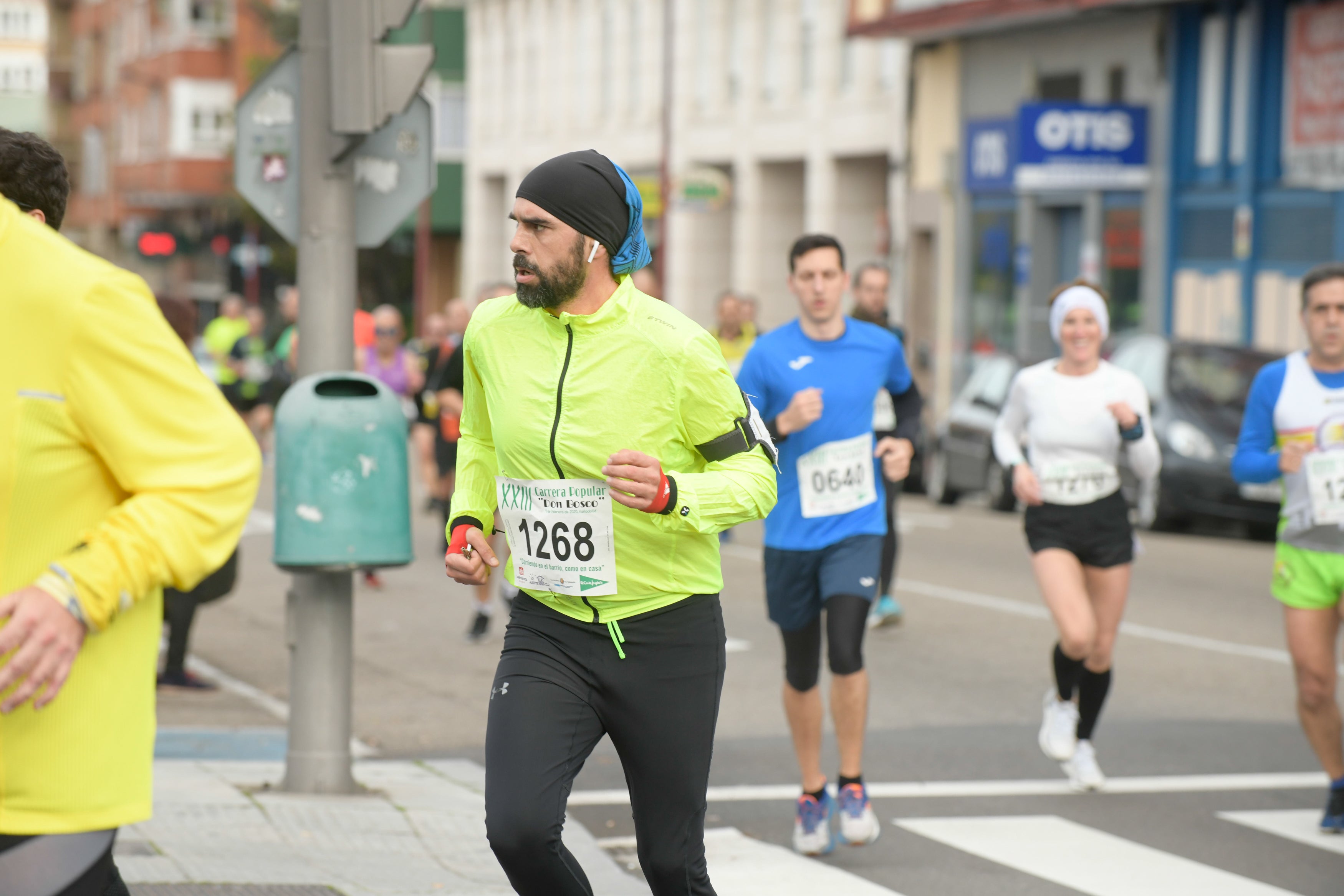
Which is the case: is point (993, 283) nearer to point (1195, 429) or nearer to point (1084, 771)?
point (1195, 429)

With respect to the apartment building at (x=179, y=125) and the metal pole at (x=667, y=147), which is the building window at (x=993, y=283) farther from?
the apartment building at (x=179, y=125)

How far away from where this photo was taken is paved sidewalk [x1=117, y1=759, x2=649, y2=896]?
595 cm

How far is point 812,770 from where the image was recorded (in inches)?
271

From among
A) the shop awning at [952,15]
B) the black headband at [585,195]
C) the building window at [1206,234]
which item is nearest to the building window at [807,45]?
the shop awning at [952,15]

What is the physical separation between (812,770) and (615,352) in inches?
107

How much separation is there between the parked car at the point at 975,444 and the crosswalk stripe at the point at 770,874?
1398 centimetres

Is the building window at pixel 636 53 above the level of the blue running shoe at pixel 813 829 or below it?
above

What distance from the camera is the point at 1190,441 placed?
59.4 feet

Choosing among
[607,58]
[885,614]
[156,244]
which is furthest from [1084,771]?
[156,244]

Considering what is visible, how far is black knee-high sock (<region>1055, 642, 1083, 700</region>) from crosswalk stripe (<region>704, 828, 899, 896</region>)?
159cm

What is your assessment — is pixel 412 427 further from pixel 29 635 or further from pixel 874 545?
pixel 29 635

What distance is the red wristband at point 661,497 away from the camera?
4.30m

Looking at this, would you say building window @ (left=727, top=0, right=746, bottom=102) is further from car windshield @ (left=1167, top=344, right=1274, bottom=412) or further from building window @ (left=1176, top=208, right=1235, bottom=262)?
car windshield @ (left=1167, top=344, right=1274, bottom=412)

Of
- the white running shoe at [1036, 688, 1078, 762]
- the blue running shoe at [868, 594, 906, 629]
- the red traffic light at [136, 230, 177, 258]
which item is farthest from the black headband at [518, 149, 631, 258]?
the red traffic light at [136, 230, 177, 258]
